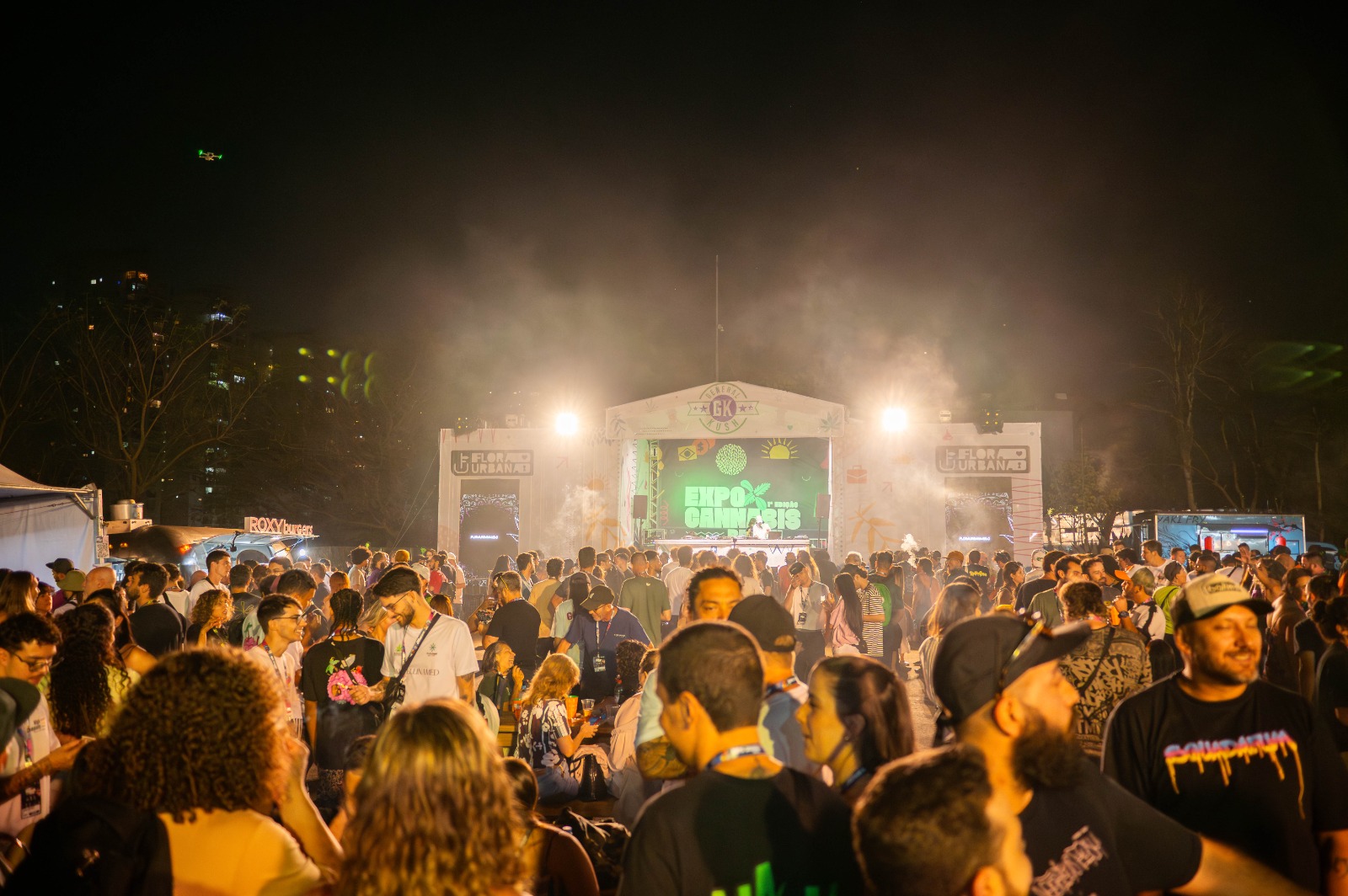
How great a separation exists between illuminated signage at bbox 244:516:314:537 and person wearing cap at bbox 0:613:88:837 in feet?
48.2

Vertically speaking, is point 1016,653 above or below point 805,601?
above

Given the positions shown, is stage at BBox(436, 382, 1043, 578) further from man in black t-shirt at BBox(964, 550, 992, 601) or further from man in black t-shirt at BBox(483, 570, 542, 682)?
man in black t-shirt at BBox(483, 570, 542, 682)

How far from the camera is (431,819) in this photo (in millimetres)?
1958

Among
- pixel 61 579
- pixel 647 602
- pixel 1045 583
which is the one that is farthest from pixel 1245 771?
pixel 61 579

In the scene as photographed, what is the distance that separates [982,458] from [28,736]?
21.1m

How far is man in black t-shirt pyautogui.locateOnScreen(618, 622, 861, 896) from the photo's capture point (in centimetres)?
209

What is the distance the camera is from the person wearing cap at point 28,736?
343cm

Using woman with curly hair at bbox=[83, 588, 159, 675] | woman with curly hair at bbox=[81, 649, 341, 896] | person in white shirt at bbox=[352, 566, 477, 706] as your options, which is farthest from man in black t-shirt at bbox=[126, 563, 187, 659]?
woman with curly hair at bbox=[81, 649, 341, 896]

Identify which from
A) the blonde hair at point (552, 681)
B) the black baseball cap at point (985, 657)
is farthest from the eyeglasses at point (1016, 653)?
the blonde hair at point (552, 681)

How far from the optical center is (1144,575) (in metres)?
7.73

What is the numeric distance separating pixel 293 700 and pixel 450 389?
40.6 metres

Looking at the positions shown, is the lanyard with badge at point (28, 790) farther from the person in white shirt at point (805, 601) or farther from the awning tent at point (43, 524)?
the awning tent at point (43, 524)

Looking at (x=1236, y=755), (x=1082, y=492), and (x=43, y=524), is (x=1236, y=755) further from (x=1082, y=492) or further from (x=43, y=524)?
(x=1082, y=492)

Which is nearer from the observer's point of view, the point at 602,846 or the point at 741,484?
the point at 602,846
